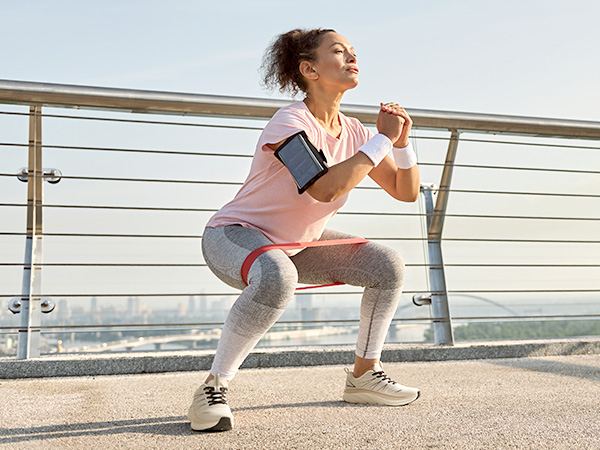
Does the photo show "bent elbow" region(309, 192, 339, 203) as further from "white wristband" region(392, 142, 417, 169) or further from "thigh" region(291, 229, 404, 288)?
"white wristband" region(392, 142, 417, 169)

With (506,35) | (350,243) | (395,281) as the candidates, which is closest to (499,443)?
(395,281)

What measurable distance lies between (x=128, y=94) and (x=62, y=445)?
135 cm

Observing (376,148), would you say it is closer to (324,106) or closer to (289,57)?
(324,106)

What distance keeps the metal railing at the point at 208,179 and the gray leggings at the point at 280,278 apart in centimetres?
45

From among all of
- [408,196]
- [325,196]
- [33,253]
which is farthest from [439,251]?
[33,253]

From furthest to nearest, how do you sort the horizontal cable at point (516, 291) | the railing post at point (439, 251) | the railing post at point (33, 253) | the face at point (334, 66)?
the horizontal cable at point (516, 291) < the railing post at point (439, 251) < the railing post at point (33, 253) < the face at point (334, 66)

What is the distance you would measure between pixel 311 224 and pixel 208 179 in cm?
88

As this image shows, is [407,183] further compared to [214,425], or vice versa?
[407,183]

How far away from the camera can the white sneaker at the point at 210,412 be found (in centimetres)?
114

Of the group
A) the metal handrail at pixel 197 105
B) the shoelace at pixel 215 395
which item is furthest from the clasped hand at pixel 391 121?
the metal handrail at pixel 197 105

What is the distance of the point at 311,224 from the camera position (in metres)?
1.51

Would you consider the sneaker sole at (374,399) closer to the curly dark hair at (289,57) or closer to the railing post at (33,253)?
the curly dark hair at (289,57)

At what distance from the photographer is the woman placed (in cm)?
126

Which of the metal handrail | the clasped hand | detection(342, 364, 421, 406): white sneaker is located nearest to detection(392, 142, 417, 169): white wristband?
the clasped hand
